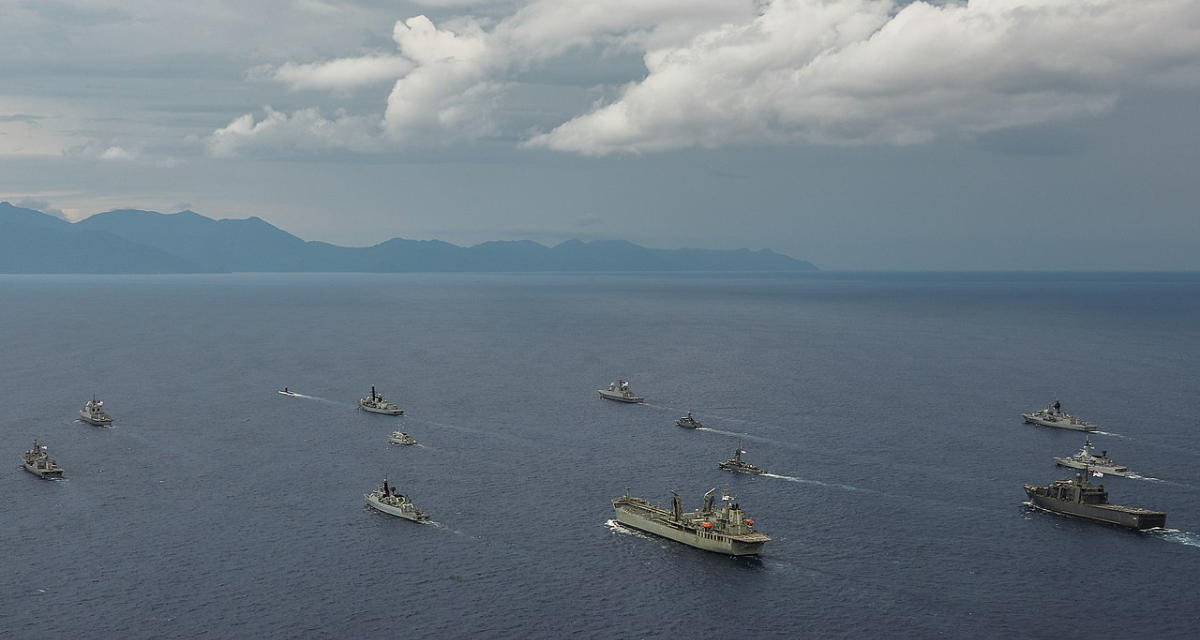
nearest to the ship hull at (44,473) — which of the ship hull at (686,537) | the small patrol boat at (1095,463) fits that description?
the ship hull at (686,537)

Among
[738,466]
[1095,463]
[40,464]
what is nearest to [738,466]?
[738,466]

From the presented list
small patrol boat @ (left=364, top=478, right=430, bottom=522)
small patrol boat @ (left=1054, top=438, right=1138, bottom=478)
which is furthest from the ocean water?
small patrol boat @ (left=1054, top=438, right=1138, bottom=478)

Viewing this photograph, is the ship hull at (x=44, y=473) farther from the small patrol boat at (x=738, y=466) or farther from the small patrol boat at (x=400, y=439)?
the small patrol boat at (x=738, y=466)

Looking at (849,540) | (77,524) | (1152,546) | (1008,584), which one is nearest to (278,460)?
(77,524)

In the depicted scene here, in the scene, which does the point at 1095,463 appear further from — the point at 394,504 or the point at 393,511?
the point at 393,511

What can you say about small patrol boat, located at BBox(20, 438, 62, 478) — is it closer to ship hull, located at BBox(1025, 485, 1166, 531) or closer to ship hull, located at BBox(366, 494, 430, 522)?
ship hull, located at BBox(366, 494, 430, 522)

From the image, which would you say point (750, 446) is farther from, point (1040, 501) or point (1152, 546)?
point (1152, 546)
